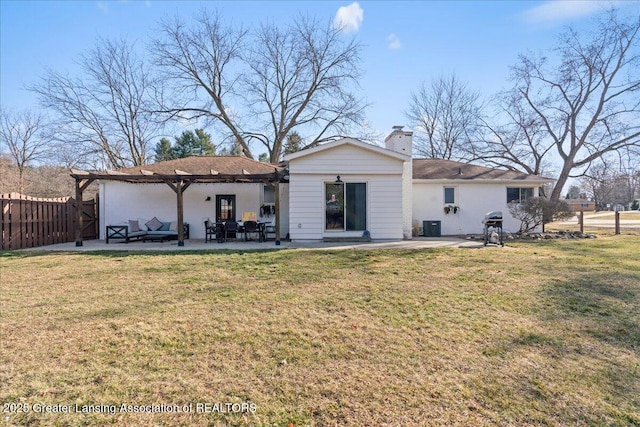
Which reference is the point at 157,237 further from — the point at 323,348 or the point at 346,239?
the point at 323,348

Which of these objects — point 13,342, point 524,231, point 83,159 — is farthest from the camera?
point 83,159

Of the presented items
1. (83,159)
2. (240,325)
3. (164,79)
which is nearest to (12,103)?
(83,159)

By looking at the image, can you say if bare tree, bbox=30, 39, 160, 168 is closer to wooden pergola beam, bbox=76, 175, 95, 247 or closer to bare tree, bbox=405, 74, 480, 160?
wooden pergola beam, bbox=76, 175, 95, 247

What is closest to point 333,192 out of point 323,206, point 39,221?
point 323,206

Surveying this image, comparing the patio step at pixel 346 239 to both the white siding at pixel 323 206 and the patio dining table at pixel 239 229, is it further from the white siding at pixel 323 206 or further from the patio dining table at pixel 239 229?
the patio dining table at pixel 239 229

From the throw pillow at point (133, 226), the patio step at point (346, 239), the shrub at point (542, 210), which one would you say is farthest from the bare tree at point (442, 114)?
the throw pillow at point (133, 226)

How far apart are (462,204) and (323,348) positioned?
13.6 metres

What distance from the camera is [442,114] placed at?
100 ft

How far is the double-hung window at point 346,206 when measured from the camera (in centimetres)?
1180

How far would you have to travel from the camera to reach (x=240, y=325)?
13.0 ft

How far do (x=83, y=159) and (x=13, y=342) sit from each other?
26727 mm

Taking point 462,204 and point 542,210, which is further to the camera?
point 462,204

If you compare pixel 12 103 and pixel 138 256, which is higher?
pixel 12 103

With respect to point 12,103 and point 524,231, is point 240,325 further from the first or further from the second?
point 12,103
